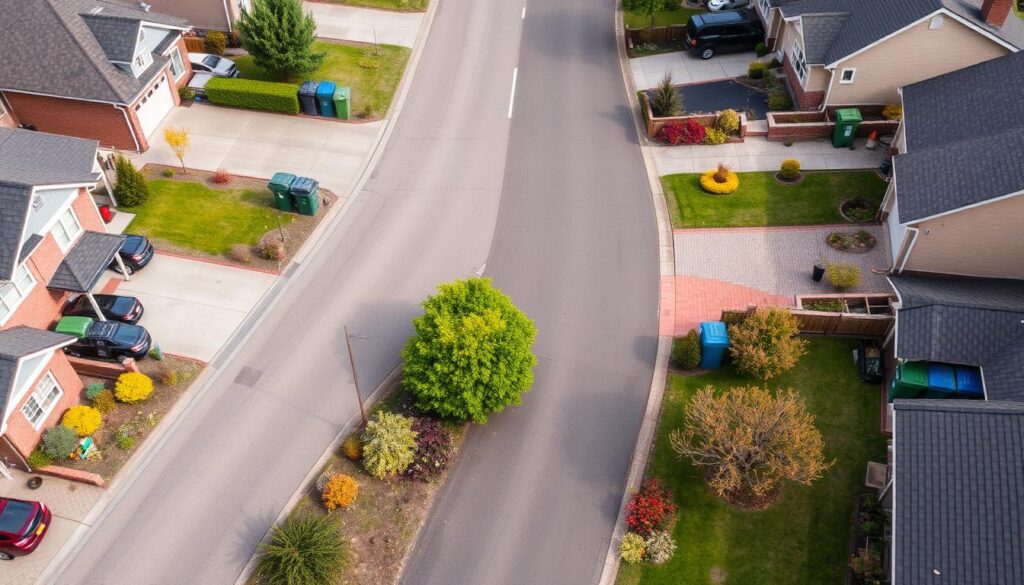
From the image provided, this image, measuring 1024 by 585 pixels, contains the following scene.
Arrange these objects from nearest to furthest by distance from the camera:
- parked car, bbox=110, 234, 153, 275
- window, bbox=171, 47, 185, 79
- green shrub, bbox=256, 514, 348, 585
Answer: green shrub, bbox=256, 514, 348, 585
parked car, bbox=110, 234, 153, 275
window, bbox=171, 47, 185, 79

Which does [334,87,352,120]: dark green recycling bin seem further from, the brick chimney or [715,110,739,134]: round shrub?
the brick chimney

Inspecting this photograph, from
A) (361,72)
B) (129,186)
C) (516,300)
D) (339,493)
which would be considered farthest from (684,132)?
(129,186)

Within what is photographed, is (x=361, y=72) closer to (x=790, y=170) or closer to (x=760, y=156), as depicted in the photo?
(x=760, y=156)

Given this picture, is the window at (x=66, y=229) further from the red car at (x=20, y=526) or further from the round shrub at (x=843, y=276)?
the round shrub at (x=843, y=276)

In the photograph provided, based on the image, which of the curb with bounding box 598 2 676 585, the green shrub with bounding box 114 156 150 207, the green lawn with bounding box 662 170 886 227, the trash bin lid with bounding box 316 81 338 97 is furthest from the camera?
the trash bin lid with bounding box 316 81 338 97

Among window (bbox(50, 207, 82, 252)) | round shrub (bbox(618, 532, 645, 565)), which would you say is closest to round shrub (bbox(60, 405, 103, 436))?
window (bbox(50, 207, 82, 252))

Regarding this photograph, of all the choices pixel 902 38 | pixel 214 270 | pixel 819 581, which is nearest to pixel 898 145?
pixel 902 38

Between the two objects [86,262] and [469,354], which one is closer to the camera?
[469,354]
